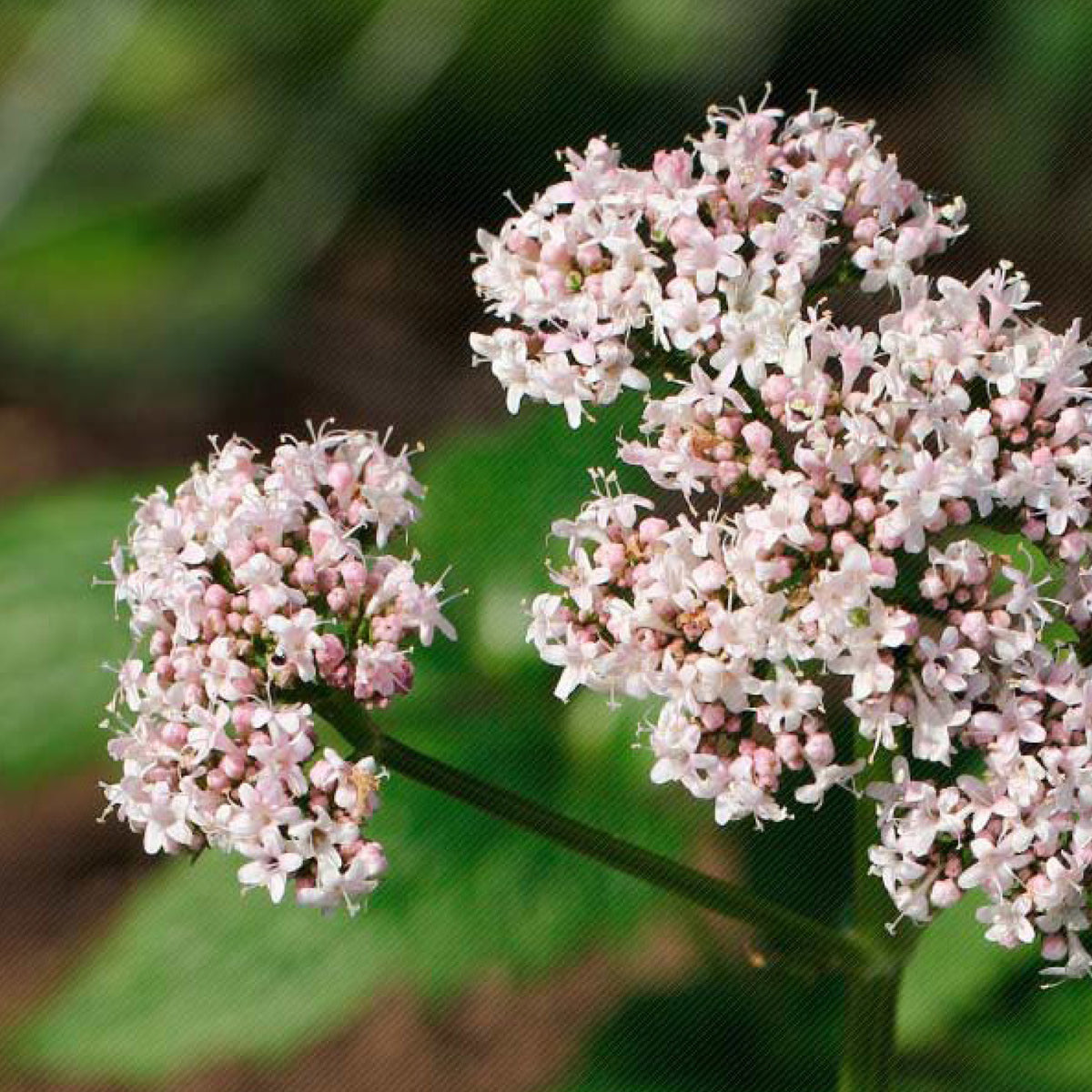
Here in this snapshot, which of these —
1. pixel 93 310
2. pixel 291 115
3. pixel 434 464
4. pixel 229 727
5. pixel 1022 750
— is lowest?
pixel 229 727

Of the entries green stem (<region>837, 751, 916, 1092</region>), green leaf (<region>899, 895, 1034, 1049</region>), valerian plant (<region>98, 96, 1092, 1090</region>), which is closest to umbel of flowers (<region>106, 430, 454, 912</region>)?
valerian plant (<region>98, 96, 1092, 1090</region>)

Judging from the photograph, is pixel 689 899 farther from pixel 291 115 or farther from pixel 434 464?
pixel 291 115

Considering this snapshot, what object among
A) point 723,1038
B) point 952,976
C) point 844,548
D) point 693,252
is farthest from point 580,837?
point 952,976

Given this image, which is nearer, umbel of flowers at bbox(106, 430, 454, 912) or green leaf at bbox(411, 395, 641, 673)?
umbel of flowers at bbox(106, 430, 454, 912)

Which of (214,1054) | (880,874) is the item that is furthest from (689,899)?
(214,1054)

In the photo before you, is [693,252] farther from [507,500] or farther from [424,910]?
[424,910]

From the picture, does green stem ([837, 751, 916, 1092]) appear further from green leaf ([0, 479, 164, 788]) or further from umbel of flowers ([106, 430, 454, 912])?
green leaf ([0, 479, 164, 788])
